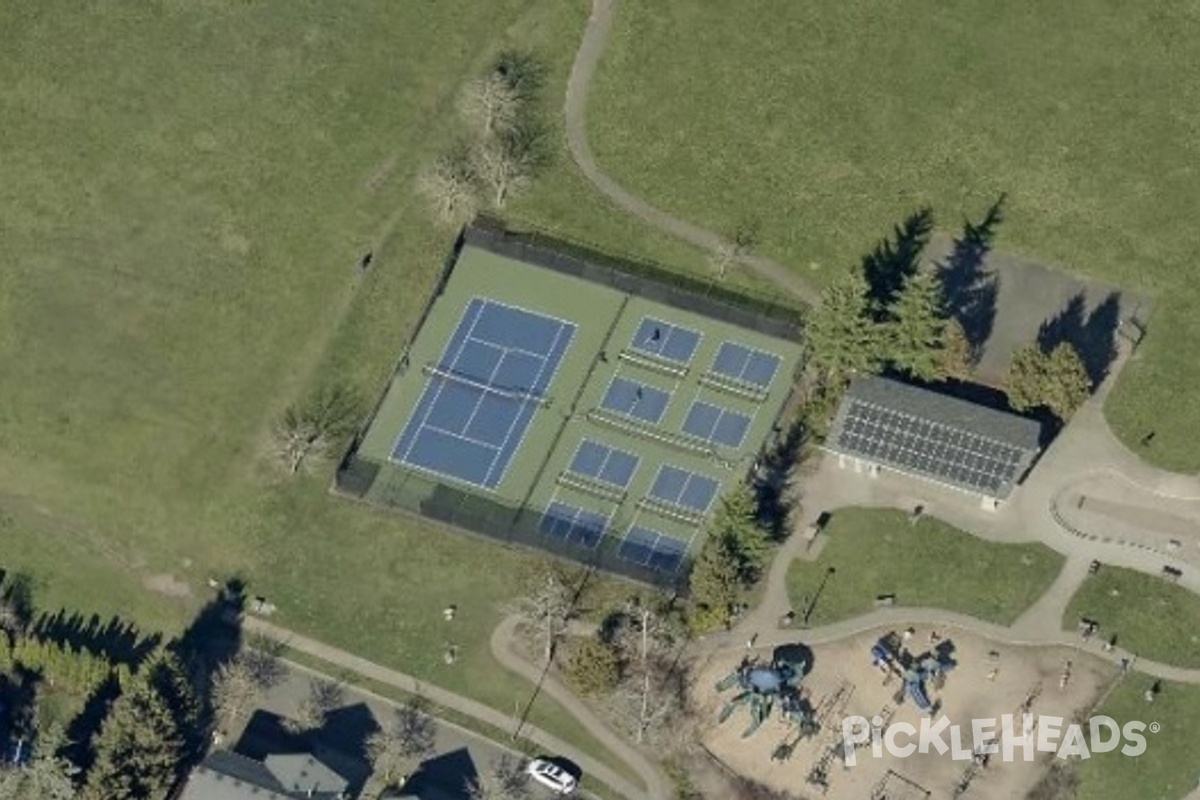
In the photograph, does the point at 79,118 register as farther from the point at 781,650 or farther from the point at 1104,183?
the point at 1104,183

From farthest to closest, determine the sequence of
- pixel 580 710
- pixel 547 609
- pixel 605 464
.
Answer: pixel 605 464
pixel 580 710
pixel 547 609

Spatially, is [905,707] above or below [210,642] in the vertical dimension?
above

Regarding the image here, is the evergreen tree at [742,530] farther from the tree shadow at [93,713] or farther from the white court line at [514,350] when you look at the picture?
the tree shadow at [93,713]

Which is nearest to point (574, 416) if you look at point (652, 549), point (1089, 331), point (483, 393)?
point (483, 393)

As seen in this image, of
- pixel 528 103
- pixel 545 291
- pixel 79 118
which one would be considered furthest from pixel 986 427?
pixel 79 118

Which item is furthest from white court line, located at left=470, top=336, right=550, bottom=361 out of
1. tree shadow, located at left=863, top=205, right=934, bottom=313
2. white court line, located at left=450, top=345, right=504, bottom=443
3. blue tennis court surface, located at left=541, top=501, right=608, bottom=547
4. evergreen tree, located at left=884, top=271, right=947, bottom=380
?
evergreen tree, located at left=884, top=271, right=947, bottom=380

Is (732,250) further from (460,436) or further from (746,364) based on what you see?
(460,436)
